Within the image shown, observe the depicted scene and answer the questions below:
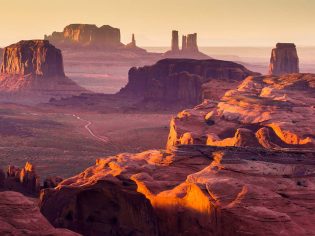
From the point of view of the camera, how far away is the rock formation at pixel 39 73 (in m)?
182

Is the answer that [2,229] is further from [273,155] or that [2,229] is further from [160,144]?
[160,144]

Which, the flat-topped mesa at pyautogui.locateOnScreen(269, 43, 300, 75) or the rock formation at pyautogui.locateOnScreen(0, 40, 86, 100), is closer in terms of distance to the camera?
the flat-topped mesa at pyautogui.locateOnScreen(269, 43, 300, 75)

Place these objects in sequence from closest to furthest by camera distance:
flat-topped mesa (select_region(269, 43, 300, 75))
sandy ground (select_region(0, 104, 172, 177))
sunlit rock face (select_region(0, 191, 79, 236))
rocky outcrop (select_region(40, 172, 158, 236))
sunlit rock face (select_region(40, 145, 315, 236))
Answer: sunlit rock face (select_region(0, 191, 79, 236)) → sunlit rock face (select_region(40, 145, 315, 236)) → rocky outcrop (select_region(40, 172, 158, 236)) → sandy ground (select_region(0, 104, 172, 177)) → flat-topped mesa (select_region(269, 43, 300, 75))

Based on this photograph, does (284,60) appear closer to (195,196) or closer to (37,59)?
(37,59)

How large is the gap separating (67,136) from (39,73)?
8659 cm

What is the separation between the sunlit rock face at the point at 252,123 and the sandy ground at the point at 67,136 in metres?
14.6

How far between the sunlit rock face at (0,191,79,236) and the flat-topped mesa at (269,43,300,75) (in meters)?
162

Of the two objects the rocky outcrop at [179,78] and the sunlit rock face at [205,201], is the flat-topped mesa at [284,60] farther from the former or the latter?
the sunlit rock face at [205,201]

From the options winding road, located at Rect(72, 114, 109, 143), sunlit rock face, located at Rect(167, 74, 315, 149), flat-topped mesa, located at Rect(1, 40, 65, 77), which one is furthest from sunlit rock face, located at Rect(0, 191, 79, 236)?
flat-topped mesa, located at Rect(1, 40, 65, 77)

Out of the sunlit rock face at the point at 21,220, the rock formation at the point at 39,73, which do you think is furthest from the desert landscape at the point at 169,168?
the rock formation at the point at 39,73

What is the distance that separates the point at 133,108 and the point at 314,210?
Result: 11809cm

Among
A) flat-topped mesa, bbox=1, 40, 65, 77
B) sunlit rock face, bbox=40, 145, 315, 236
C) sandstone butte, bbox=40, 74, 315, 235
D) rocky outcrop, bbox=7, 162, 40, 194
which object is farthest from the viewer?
flat-topped mesa, bbox=1, 40, 65, 77

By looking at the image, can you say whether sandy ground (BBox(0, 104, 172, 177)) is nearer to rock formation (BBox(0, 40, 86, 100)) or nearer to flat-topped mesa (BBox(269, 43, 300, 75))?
rock formation (BBox(0, 40, 86, 100))

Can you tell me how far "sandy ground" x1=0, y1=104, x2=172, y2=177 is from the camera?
75875 millimetres
